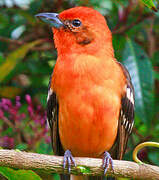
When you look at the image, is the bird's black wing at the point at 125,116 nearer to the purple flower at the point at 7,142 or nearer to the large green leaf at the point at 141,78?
the large green leaf at the point at 141,78

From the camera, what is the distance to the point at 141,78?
4355mm

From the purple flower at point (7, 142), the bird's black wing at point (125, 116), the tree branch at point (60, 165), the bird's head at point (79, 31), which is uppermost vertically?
the bird's head at point (79, 31)

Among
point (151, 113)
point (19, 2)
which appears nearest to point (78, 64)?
point (151, 113)

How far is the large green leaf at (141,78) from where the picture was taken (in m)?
4.06

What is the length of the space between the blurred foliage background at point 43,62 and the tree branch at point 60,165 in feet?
3.78

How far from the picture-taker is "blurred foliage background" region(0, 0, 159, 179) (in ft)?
13.5

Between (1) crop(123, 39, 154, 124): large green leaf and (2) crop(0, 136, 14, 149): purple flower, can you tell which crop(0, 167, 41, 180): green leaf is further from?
(1) crop(123, 39, 154, 124): large green leaf

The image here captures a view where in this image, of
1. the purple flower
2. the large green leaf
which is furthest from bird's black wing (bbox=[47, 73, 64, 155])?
the large green leaf

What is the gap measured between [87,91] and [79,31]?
65cm

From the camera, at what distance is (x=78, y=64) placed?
11.8ft

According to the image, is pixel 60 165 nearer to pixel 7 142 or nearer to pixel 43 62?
pixel 7 142

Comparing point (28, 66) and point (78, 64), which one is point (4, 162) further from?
point (28, 66)

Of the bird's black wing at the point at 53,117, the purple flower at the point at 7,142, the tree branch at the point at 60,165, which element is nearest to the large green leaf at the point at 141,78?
the bird's black wing at the point at 53,117

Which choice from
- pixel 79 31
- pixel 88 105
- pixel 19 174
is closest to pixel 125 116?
pixel 88 105
